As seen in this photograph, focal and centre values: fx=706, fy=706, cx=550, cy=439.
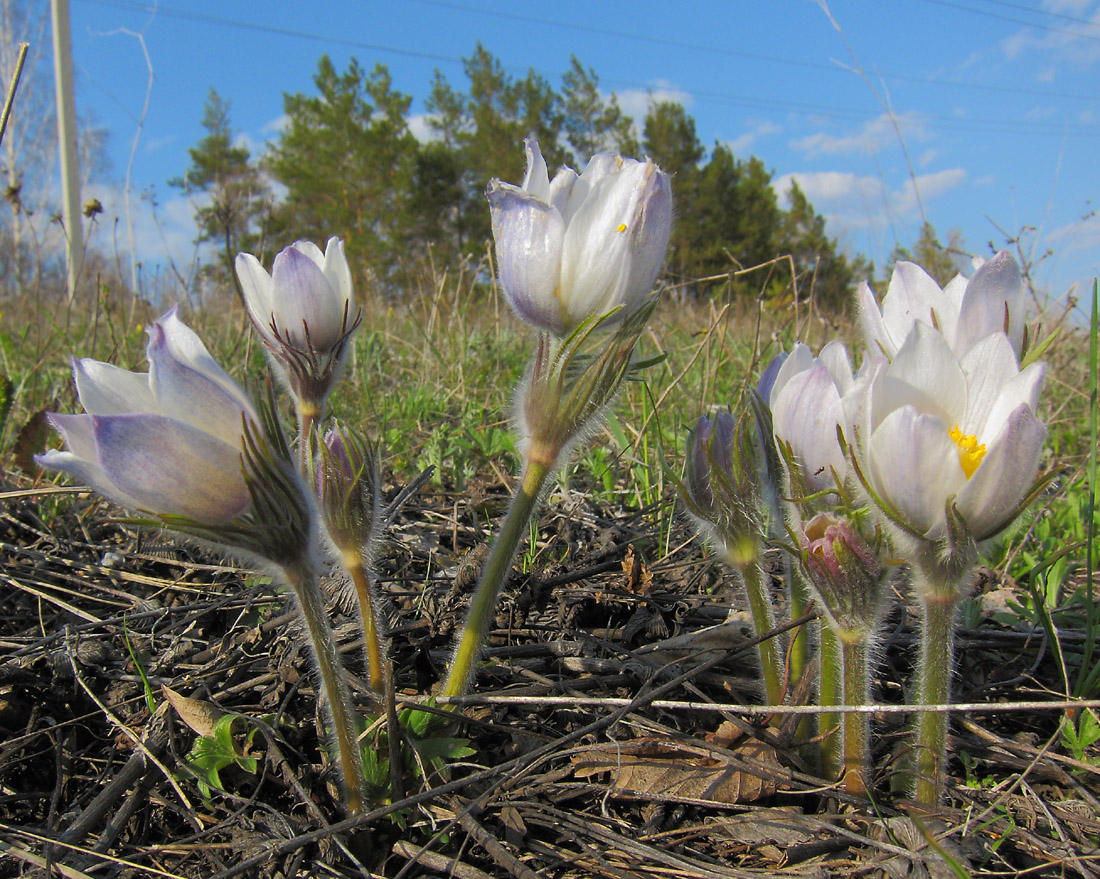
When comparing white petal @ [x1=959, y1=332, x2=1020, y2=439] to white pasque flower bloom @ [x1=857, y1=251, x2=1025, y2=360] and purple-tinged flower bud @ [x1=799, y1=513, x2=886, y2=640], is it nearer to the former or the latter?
white pasque flower bloom @ [x1=857, y1=251, x2=1025, y2=360]

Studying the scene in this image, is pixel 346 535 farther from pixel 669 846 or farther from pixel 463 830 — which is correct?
pixel 669 846

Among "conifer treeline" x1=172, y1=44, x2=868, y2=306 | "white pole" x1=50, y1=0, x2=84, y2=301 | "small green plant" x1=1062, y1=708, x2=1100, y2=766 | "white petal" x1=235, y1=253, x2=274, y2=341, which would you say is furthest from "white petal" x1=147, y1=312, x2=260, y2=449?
"conifer treeline" x1=172, y1=44, x2=868, y2=306

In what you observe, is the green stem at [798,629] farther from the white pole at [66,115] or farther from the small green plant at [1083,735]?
the white pole at [66,115]

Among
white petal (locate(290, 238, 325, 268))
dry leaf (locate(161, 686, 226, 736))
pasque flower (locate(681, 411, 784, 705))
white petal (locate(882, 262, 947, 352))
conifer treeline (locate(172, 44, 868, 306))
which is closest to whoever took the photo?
white petal (locate(882, 262, 947, 352))

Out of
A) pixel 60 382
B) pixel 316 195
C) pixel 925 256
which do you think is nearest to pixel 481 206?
pixel 316 195

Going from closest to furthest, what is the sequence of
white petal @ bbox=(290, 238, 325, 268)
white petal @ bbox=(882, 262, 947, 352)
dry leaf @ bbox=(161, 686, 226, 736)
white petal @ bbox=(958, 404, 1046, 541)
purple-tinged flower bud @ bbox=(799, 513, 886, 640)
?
white petal @ bbox=(958, 404, 1046, 541) < purple-tinged flower bud @ bbox=(799, 513, 886, 640) < white petal @ bbox=(882, 262, 947, 352) < dry leaf @ bbox=(161, 686, 226, 736) < white petal @ bbox=(290, 238, 325, 268)

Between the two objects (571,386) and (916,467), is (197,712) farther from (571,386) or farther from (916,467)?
(916,467)
